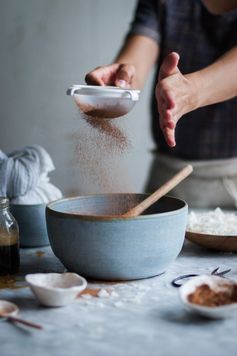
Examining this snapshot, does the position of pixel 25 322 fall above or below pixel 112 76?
below

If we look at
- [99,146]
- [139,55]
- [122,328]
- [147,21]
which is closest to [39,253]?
[99,146]

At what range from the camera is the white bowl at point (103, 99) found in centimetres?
130

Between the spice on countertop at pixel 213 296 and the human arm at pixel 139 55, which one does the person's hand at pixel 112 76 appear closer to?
the human arm at pixel 139 55

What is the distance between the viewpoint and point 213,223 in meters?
1.43

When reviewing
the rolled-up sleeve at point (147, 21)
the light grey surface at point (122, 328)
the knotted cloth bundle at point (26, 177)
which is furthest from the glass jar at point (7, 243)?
the rolled-up sleeve at point (147, 21)

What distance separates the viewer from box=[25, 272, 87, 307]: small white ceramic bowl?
0.97 metres

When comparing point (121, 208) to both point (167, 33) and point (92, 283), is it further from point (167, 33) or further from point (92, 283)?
point (167, 33)

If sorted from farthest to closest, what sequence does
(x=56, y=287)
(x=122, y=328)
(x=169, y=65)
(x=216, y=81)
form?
1. (x=216, y=81)
2. (x=169, y=65)
3. (x=56, y=287)
4. (x=122, y=328)

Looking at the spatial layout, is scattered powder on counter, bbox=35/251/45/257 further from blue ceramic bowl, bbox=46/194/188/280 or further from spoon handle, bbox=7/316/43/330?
spoon handle, bbox=7/316/43/330

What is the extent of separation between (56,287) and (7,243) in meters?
0.20

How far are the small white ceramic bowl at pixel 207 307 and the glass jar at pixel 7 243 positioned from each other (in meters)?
0.40

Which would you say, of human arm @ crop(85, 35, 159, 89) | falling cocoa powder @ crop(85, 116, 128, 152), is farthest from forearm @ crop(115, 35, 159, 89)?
falling cocoa powder @ crop(85, 116, 128, 152)

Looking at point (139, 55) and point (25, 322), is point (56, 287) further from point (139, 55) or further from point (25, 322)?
point (139, 55)

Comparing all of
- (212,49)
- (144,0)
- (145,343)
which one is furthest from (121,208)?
(144,0)
